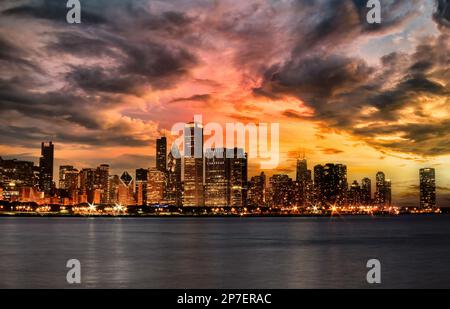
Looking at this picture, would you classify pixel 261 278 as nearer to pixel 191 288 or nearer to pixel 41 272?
pixel 191 288

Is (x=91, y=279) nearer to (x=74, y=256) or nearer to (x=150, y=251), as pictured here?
(x=74, y=256)

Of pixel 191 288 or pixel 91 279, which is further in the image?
pixel 91 279

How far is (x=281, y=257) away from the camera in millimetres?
71688

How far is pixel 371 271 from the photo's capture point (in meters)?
59.6

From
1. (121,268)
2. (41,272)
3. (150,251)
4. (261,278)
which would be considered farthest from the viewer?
(150,251)

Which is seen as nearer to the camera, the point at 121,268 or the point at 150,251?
the point at 121,268

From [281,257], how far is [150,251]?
2056 centimetres
